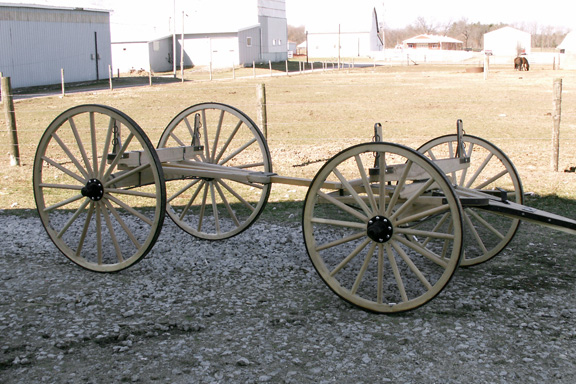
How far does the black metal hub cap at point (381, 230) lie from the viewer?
14.2ft

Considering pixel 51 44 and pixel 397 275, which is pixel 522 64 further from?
pixel 397 275

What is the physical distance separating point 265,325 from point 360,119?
42.4 ft

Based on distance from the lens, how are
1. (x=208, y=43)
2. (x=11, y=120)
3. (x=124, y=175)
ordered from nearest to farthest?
(x=124, y=175), (x=11, y=120), (x=208, y=43)

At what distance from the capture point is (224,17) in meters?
51.4

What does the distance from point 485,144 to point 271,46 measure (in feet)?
182

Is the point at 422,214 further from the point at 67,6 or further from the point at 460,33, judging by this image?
the point at 460,33

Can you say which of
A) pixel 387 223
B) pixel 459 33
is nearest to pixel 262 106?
pixel 387 223

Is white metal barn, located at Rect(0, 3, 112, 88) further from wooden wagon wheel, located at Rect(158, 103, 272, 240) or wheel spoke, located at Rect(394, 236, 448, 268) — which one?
wheel spoke, located at Rect(394, 236, 448, 268)

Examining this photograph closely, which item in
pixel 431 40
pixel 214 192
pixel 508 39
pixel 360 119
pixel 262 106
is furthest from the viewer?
pixel 431 40

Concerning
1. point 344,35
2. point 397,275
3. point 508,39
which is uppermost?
point 344,35

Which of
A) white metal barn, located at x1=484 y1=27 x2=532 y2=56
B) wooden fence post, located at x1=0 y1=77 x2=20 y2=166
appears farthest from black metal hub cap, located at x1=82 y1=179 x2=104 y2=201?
white metal barn, located at x1=484 y1=27 x2=532 y2=56

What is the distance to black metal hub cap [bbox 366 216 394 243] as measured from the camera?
4.32 meters

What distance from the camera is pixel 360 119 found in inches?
658

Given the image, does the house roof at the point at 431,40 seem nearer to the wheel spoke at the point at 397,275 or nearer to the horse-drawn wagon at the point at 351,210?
the horse-drawn wagon at the point at 351,210
